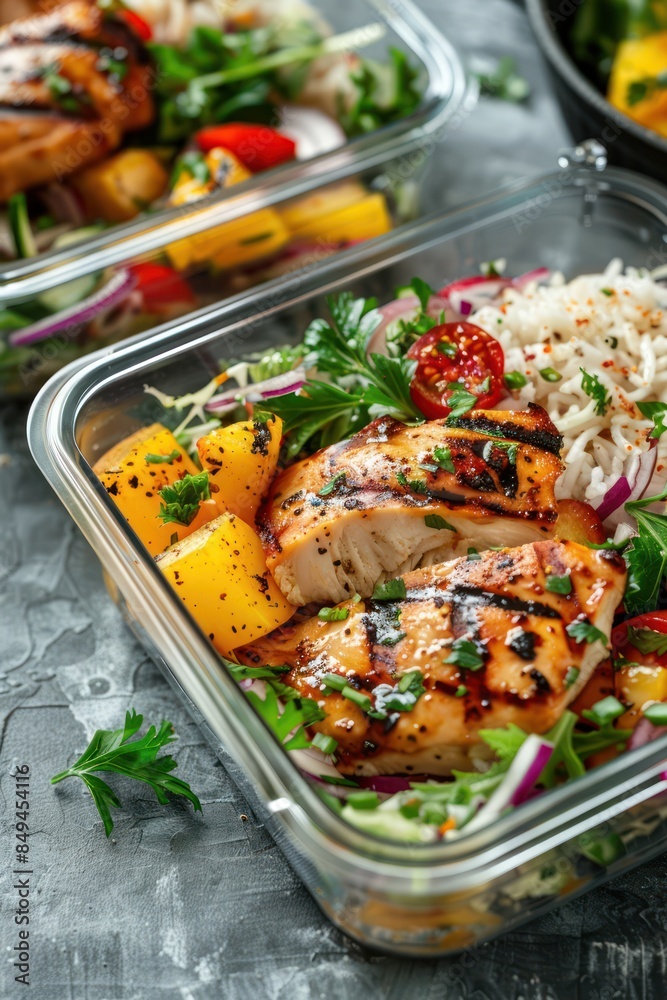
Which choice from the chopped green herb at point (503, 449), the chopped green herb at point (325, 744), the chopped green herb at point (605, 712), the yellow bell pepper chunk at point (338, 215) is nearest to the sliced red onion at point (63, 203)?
the yellow bell pepper chunk at point (338, 215)

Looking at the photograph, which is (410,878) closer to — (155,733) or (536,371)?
(155,733)

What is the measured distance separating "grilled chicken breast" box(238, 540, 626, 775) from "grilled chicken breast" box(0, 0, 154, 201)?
252 cm

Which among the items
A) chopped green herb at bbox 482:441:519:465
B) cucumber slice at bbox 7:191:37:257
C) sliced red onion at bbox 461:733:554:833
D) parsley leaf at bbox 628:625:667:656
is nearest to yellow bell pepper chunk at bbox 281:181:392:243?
cucumber slice at bbox 7:191:37:257

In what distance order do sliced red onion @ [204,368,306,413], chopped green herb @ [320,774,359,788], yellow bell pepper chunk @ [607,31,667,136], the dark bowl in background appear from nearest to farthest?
chopped green herb @ [320,774,359,788] < sliced red onion @ [204,368,306,413] < the dark bowl in background < yellow bell pepper chunk @ [607,31,667,136]

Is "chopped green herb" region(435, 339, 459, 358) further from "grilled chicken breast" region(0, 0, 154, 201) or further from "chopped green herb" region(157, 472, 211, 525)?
"grilled chicken breast" region(0, 0, 154, 201)

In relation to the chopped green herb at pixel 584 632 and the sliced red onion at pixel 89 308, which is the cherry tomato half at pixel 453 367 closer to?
the chopped green herb at pixel 584 632

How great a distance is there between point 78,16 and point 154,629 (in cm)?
299

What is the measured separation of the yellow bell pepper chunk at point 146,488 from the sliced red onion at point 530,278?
4.55 ft

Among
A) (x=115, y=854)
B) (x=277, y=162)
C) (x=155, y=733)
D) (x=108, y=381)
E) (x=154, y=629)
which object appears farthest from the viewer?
(x=277, y=162)

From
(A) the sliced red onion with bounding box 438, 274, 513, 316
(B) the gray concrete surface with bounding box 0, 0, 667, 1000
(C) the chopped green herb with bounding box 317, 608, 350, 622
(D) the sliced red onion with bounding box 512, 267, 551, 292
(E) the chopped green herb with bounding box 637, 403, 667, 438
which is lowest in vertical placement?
(B) the gray concrete surface with bounding box 0, 0, 667, 1000

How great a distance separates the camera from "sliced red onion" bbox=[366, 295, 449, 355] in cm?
329

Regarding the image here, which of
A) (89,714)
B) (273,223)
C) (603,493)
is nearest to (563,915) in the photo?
(603,493)

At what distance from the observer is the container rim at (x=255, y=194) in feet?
12.3

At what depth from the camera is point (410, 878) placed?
2.05m
